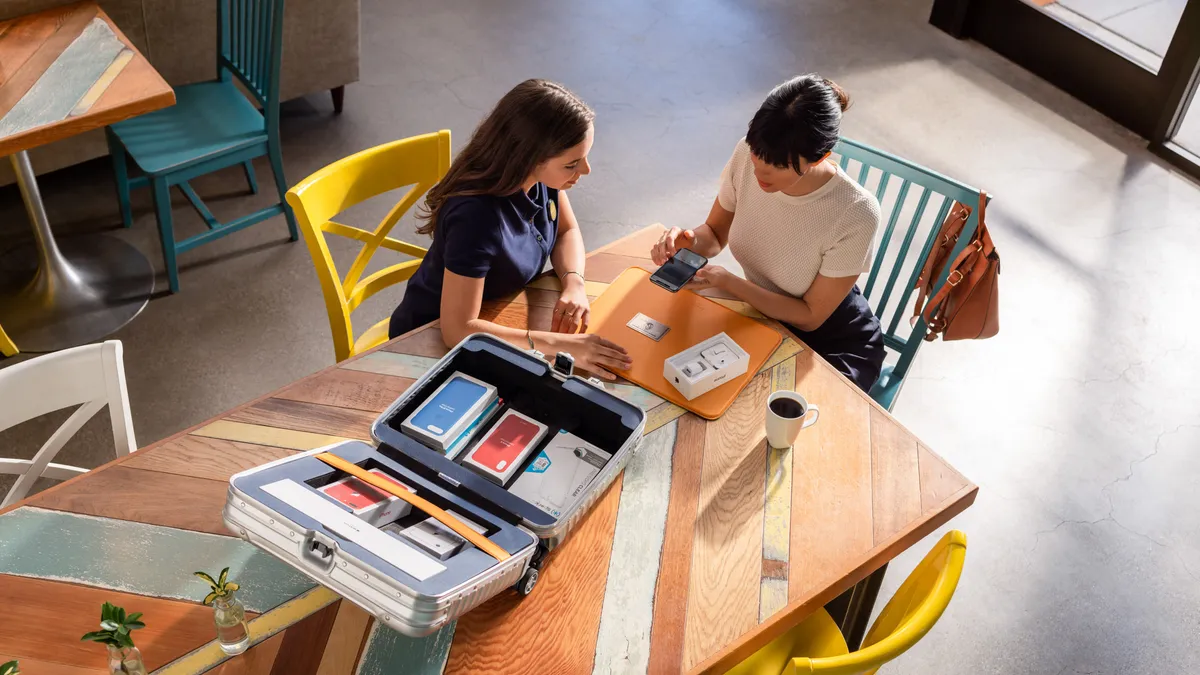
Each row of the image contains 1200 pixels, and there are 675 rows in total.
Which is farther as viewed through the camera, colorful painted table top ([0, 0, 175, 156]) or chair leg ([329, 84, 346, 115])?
chair leg ([329, 84, 346, 115])

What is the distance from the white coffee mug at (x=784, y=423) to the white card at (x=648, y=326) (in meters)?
0.31

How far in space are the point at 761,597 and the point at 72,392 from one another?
1318mm

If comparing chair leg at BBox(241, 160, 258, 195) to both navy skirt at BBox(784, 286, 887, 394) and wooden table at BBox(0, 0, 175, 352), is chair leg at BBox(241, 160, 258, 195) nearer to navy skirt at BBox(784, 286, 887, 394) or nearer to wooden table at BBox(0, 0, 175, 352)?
wooden table at BBox(0, 0, 175, 352)

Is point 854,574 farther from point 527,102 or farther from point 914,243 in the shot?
point 914,243

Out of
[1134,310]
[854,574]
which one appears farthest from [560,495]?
[1134,310]

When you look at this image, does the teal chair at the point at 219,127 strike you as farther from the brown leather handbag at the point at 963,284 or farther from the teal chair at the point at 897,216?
the brown leather handbag at the point at 963,284

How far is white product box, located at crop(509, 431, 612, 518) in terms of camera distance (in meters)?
1.67

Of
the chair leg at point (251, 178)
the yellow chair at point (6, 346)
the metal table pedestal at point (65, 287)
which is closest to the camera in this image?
the yellow chair at point (6, 346)

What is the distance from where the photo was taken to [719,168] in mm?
4047

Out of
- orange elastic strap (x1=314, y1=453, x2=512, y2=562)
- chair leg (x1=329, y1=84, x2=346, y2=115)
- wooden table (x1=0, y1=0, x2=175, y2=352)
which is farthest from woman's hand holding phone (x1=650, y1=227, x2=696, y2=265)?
chair leg (x1=329, y1=84, x2=346, y2=115)

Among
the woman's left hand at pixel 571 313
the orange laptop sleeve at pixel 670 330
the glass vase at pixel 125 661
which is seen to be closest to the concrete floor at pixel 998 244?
the orange laptop sleeve at pixel 670 330

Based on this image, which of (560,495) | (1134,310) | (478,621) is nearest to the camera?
(478,621)

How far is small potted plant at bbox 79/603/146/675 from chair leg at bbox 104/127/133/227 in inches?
86.6

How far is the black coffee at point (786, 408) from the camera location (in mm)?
1843
